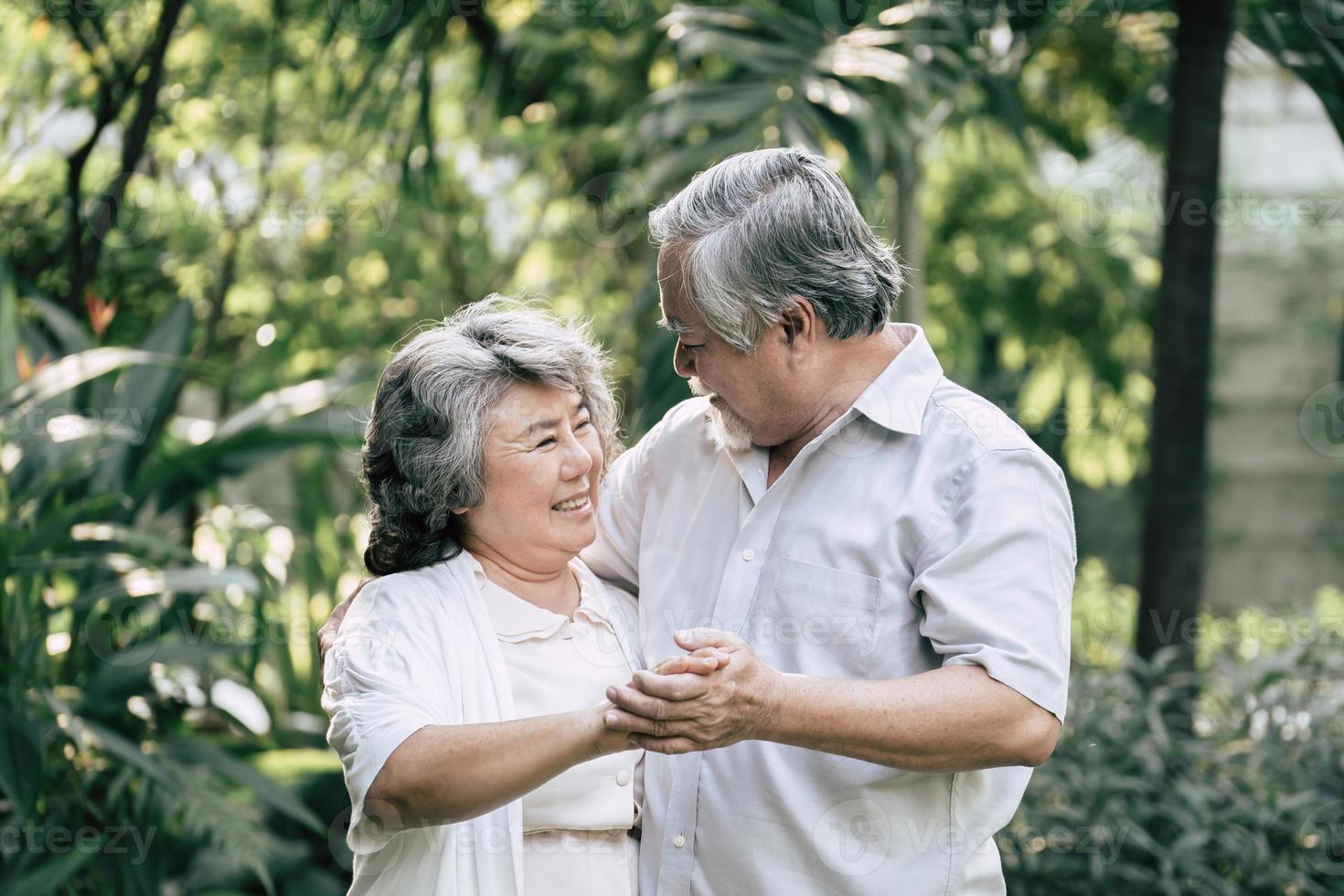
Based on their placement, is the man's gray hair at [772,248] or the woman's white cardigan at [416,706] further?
the man's gray hair at [772,248]

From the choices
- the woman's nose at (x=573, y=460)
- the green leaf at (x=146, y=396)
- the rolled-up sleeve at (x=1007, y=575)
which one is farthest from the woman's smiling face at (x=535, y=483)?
the green leaf at (x=146, y=396)

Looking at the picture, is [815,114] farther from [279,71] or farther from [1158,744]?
[279,71]

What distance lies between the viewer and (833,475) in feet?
6.19

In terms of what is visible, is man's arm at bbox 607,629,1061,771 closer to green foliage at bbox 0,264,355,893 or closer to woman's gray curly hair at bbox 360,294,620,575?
woman's gray curly hair at bbox 360,294,620,575

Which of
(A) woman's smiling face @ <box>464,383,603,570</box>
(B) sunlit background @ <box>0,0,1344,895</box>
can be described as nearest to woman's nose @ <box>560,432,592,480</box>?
(A) woman's smiling face @ <box>464,383,603,570</box>

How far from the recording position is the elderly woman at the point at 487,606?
175cm

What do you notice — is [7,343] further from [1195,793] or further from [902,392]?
[1195,793]

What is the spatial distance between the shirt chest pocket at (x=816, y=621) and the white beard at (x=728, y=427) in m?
0.20

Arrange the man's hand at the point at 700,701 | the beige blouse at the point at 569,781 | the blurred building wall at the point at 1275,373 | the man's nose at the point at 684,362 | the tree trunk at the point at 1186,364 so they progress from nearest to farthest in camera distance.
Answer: the man's hand at the point at 700,701 < the beige blouse at the point at 569,781 < the man's nose at the point at 684,362 < the tree trunk at the point at 1186,364 < the blurred building wall at the point at 1275,373

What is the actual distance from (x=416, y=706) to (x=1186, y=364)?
2946mm

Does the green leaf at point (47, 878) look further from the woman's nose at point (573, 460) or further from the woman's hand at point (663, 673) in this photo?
the woman's hand at point (663, 673)

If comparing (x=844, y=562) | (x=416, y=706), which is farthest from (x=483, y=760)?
(x=844, y=562)

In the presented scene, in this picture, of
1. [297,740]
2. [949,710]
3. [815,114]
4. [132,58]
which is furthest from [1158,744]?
[132,58]

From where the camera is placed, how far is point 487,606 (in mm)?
1932
